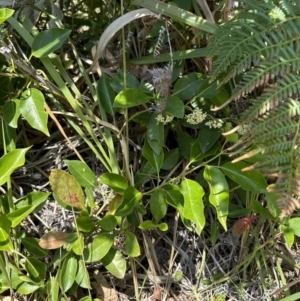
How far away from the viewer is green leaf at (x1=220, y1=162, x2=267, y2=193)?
1.17 metres

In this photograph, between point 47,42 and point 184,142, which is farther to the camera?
point 184,142

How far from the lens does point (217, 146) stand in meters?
1.25

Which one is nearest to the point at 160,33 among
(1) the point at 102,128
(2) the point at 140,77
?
(2) the point at 140,77

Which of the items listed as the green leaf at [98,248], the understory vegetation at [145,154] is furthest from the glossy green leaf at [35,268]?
the green leaf at [98,248]

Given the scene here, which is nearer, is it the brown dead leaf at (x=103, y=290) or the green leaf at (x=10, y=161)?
the green leaf at (x=10, y=161)

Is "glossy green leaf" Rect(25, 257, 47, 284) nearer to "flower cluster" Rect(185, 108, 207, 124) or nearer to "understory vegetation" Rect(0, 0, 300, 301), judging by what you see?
"understory vegetation" Rect(0, 0, 300, 301)

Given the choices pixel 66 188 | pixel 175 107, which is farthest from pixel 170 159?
pixel 66 188

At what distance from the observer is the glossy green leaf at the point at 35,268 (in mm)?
1228

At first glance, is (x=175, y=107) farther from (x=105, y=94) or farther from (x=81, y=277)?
(x=81, y=277)

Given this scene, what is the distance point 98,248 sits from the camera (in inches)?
48.3

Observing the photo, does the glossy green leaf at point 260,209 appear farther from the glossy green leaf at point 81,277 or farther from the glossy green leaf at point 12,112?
the glossy green leaf at point 12,112

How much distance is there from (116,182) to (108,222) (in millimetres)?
96

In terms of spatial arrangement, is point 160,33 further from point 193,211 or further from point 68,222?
point 68,222

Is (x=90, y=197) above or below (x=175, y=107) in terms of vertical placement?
below
